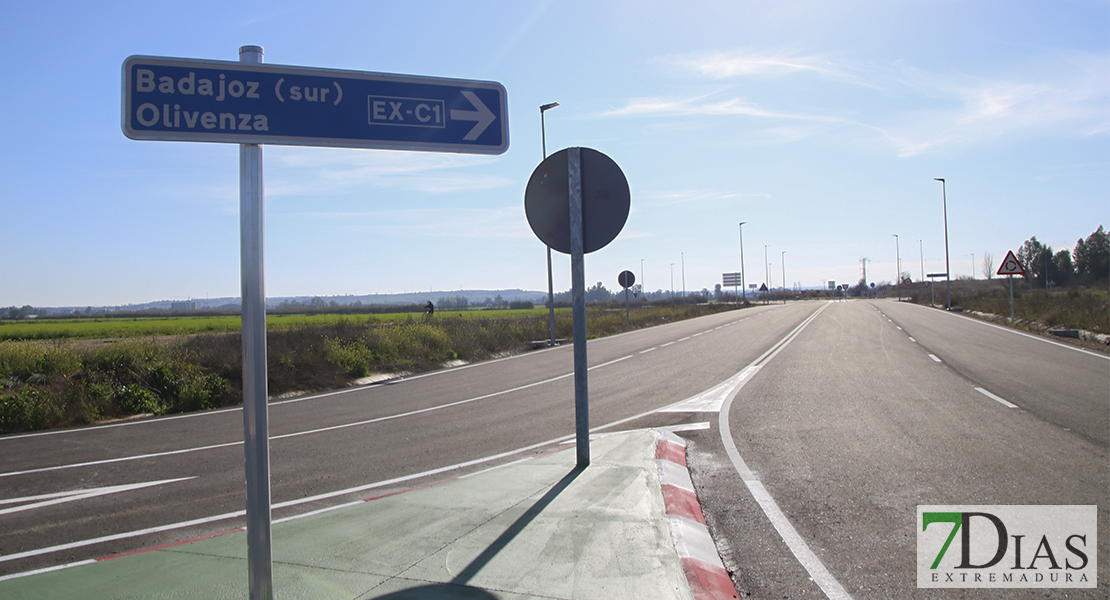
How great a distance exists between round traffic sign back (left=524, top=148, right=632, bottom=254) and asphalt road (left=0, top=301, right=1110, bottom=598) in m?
2.43

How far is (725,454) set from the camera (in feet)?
22.4

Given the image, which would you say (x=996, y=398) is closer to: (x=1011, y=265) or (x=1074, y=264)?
(x=1011, y=265)

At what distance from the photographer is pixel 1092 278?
99.6 m

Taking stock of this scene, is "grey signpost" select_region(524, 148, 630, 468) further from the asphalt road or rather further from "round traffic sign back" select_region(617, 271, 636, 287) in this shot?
"round traffic sign back" select_region(617, 271, 636, 287)

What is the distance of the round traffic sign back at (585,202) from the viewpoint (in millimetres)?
5242

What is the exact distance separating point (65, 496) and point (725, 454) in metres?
6.58

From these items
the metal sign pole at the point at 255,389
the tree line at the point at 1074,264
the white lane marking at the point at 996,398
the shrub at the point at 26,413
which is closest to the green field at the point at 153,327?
the shrub at the point at 26,413

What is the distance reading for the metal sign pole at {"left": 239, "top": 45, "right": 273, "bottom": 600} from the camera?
7.83ft

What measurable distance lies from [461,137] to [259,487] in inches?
69.7

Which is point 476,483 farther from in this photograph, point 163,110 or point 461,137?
point 163,110

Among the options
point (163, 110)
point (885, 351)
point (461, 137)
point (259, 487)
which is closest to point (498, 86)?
point (461, 137)

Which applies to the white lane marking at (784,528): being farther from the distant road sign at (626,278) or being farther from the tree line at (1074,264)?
the tree line at (1074,264)

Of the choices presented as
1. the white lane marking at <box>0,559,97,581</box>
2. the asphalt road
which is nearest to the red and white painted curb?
the asphalt road
